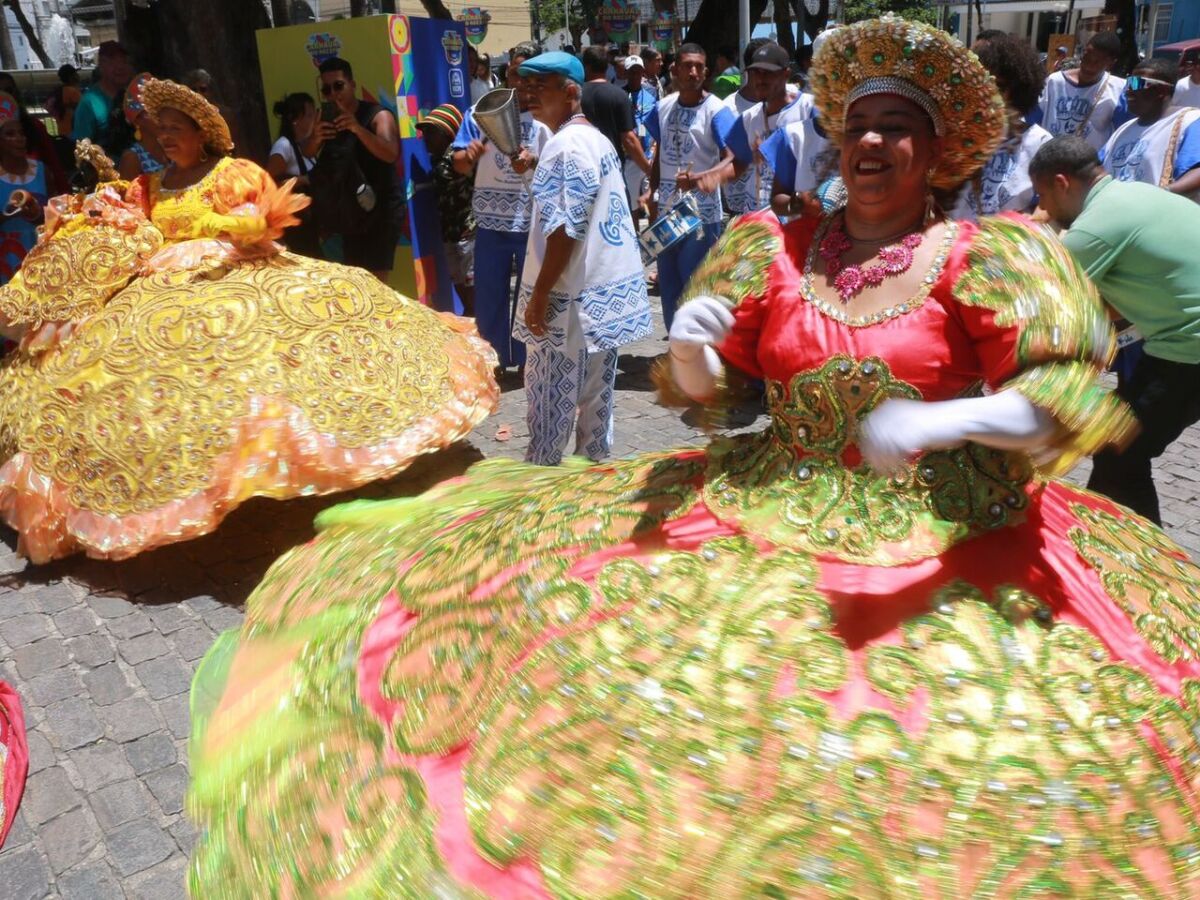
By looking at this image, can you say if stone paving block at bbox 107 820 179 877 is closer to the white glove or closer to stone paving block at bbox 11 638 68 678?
stone paving block at bbox 11 638 68 678

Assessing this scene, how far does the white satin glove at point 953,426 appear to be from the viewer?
174 centimetres

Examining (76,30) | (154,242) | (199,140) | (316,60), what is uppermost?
(76,30)

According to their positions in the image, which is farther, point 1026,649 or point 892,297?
point 892,297

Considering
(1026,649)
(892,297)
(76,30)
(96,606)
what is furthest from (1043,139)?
(76,30)

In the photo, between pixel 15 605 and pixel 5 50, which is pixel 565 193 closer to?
pixel 15 605

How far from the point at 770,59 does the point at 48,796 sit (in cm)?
639

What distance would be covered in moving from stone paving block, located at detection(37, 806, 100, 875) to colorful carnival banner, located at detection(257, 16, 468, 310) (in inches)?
205

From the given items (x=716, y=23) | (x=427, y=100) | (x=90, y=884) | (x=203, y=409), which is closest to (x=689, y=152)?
(x=427, y=100)

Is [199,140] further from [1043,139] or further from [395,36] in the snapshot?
[1043,139]

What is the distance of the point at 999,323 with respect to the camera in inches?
74.7

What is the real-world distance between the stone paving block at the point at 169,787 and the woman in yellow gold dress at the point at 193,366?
117 centimetres

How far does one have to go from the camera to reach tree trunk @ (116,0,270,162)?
9297mm

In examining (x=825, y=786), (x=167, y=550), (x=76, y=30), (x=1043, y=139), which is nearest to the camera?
(x=825, y=786)

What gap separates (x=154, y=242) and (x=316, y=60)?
138 inches
